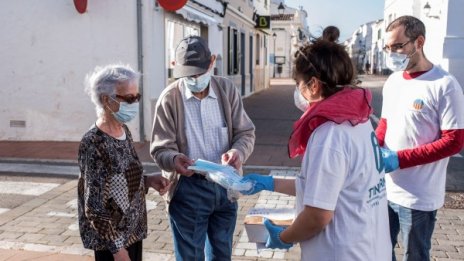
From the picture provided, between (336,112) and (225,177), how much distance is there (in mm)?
731

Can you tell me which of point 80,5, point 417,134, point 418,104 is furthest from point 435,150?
point 80,5

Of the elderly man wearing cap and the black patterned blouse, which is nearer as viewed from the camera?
the black patterned blouse

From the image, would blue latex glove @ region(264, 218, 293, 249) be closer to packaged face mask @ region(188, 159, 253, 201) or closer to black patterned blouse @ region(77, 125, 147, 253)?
packaged face mask @ region(188, 159, 253, 201)

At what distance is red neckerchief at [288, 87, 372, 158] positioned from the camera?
Answer: 1790 millimetres

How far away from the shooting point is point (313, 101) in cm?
192

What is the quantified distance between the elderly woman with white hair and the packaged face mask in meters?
0.35

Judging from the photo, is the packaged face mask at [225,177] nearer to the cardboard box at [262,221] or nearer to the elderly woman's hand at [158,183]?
the cardboard box at [262,221]

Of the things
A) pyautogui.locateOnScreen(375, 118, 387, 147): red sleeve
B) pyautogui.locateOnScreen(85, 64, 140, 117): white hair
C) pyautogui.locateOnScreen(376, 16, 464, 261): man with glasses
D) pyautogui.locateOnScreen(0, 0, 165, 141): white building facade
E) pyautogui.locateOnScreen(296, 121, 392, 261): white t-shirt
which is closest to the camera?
pyautogui.locateOnScreen(296, 121, 392, 261): white t-shirt

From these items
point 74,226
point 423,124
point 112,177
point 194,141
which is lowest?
point 74,226

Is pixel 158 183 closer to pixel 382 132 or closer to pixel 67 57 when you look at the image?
pixel 382 132

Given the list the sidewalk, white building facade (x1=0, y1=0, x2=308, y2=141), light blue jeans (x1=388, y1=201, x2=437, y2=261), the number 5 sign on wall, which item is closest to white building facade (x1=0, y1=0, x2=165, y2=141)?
white building facade (x1=0, y1=0, x2=308, y2=141)

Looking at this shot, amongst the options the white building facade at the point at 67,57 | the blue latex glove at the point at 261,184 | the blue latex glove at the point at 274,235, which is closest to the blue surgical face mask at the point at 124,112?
the blue latex glove at the point at 261,184

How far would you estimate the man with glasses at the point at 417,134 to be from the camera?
2629 mm

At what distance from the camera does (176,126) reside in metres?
2.86
